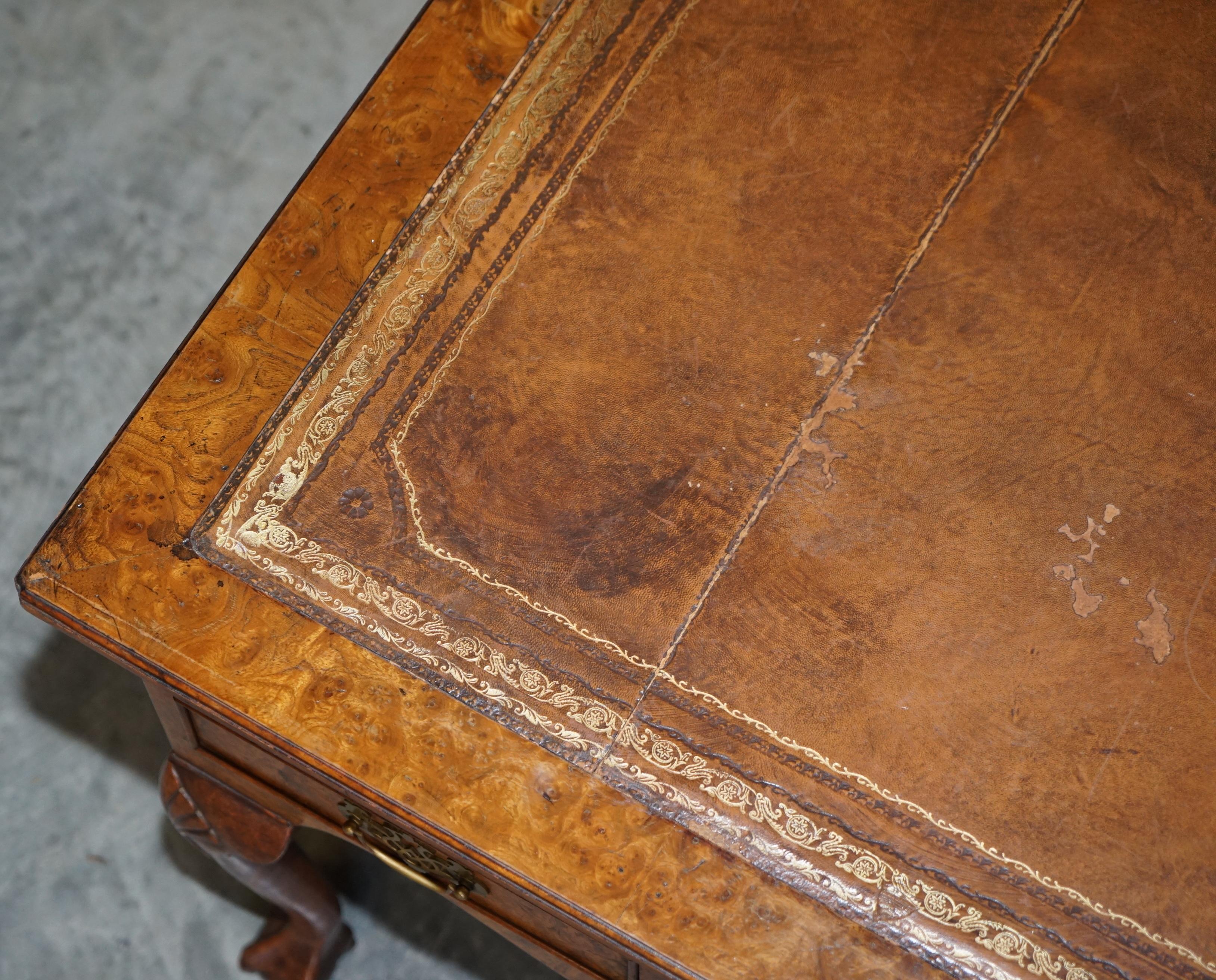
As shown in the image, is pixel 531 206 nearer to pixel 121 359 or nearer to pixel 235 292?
pixel 235 292

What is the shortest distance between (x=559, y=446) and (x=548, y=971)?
1.12 m

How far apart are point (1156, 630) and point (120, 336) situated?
6.76 feet

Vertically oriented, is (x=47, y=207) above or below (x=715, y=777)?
above

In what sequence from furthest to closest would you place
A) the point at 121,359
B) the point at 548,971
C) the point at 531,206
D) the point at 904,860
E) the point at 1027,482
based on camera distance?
1. the point at 121,359
2. the point at 548,971
3. the point at 531,206
4. the point at 1027,482
5. the point at 904,860

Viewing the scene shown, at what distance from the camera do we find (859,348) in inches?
60.5

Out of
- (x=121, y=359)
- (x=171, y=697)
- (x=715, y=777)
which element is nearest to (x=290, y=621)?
(x=171, y=697)

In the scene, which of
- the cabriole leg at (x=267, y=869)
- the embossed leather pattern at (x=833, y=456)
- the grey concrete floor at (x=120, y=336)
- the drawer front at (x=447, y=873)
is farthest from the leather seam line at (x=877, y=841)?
Answer: the grey concrete floor at (x=120, y=336)

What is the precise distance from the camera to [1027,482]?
148 centimetres

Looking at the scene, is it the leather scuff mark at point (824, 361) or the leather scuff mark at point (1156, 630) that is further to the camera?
the leather scuff mark at point (824, 361)

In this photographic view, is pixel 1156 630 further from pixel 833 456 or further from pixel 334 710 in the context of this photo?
pixel 334 710

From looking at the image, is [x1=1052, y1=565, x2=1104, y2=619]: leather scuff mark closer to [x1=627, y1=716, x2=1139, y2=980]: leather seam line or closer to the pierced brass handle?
[x1=627, y1=716, x2=1139, y2=980]: leather seam line

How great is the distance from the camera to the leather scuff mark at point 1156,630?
56.0 inches

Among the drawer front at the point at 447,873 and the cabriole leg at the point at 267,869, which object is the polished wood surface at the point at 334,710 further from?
Result: the cabriole leg at the point at 267,869

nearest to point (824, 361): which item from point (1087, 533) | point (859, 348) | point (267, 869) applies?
point (859, 348)
